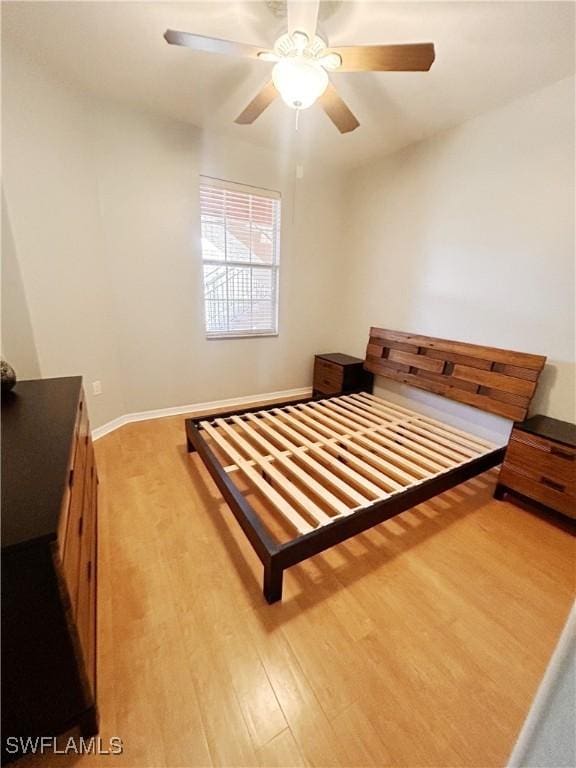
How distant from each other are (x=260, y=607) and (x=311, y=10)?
2.37m

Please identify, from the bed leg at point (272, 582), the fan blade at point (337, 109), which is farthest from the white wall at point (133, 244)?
the bed leg at point (272, 582)

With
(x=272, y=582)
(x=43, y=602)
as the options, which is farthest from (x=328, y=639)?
(x=43, y=602)

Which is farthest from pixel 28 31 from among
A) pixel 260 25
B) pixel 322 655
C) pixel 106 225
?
pixel 322 655

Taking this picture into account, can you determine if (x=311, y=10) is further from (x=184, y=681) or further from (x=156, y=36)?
(x=184, y=681)

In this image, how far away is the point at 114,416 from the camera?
2648 millimetres

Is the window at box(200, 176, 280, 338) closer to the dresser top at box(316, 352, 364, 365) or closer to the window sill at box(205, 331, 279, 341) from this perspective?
the window sill at box(205, 331, 279, 341)

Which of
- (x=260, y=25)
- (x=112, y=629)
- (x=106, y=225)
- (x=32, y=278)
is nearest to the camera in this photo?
(x=112, y=629)

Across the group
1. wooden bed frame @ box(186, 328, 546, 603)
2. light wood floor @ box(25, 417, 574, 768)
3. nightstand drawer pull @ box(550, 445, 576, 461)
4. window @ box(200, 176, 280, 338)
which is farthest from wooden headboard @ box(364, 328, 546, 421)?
window @ box(200, 176, 280, 338)

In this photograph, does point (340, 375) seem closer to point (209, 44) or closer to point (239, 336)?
point (239, 336)

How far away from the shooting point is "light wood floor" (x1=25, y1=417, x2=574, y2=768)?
0.86m

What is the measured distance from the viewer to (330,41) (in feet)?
5.35

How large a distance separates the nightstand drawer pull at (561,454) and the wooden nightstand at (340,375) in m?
1.78

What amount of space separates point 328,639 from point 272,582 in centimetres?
28

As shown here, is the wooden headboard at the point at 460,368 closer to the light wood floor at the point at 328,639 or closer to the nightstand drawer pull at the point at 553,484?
the nightstand drawer pull at the point at 553,484
